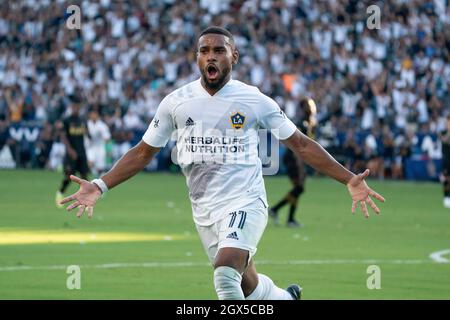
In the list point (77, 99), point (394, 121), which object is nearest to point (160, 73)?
point (394, 121)

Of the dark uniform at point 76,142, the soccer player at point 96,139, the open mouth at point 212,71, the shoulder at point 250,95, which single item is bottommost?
the soccer player at point 96,139

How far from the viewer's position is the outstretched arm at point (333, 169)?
1023 cm

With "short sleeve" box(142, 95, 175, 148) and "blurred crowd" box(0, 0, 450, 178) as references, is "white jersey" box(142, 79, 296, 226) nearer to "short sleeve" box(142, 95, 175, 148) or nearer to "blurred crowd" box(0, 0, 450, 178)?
"short sleeve" box(142, 95, 175, 148)

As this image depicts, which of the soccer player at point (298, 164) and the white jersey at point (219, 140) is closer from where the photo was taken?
the white jersey at point (219, 140)

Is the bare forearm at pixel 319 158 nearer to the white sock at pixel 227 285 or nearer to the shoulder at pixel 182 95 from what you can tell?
the shoulder at pixel 182 95

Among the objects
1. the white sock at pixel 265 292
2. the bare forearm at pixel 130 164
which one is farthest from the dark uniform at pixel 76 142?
the white sock at pixel 265 292

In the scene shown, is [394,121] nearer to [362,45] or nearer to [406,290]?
[362,45]

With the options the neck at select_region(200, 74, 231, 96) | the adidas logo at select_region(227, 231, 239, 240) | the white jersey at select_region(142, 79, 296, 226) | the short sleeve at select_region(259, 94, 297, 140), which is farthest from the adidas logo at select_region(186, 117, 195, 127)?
the adidas logo at select_region(227, 231, 239, 240)

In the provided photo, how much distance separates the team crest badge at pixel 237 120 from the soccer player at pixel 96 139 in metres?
21.4

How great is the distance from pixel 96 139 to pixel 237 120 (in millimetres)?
23924

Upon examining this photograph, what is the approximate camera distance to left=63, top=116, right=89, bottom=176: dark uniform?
93.4 ft

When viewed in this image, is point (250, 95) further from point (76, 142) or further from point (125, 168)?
point (76, 142)

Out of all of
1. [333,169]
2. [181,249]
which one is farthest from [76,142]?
[333,169]
